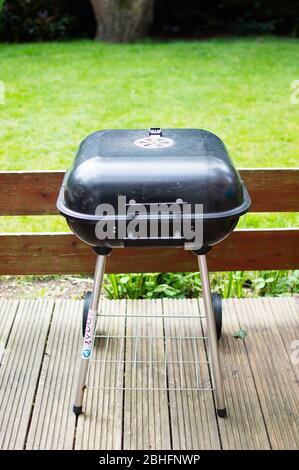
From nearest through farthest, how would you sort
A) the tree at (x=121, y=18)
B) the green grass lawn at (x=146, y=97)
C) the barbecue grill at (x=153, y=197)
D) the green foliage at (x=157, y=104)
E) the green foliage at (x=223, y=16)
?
the barbecue grill at (x=153, y=197), the green foliage at (x=157, y=104), the green grass lawn at (x=146, y=97), the tree at (x=121, y=18), the green foliage at (x=223, y=16)

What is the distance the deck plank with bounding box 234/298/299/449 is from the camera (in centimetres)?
203

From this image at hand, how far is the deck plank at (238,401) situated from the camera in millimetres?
1987

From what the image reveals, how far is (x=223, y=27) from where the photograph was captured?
368 inches

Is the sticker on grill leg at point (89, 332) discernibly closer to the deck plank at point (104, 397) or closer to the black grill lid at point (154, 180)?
the deck plank at point (104, 397)

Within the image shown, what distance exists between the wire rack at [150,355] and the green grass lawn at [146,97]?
1132 mm

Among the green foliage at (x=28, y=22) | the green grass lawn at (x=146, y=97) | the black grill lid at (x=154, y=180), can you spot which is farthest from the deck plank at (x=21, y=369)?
the green foliage at (x=28, y=22)

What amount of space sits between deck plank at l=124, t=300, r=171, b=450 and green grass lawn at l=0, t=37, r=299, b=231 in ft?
3.74

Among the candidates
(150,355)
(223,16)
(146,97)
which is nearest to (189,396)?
(150,355)

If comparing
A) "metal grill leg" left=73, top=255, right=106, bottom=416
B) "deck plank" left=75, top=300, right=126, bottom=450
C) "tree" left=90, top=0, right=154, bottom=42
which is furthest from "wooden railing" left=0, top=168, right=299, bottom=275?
"tree" left=90, top=0, right=154, bottom=42

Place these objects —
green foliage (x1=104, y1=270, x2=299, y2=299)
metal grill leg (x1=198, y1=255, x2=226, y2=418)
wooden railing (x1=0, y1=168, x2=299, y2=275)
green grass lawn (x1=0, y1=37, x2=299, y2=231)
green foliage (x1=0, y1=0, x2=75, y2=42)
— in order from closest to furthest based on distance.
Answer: metal grill leg (x1=198, y1=255, x2=226, y2=418), wooden railing (x1=0, y1=168, x2=299, y2=275), green foliage (x1=104, y1=270, x2=299, y2=299), green grass lawn (x1=0, y1=37, x2=299, y2=231), green foliage (x1=0, y1=0, x2=75, y2=42)

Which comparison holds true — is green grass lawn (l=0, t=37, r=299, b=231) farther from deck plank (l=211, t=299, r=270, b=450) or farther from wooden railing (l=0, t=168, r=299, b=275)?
deck plank (l=211, t=299, r=270, b=450)

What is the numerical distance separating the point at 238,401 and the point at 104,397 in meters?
0.47

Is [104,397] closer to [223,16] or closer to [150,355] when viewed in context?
[150,355]

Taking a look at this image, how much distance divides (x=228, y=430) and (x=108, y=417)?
404mm
